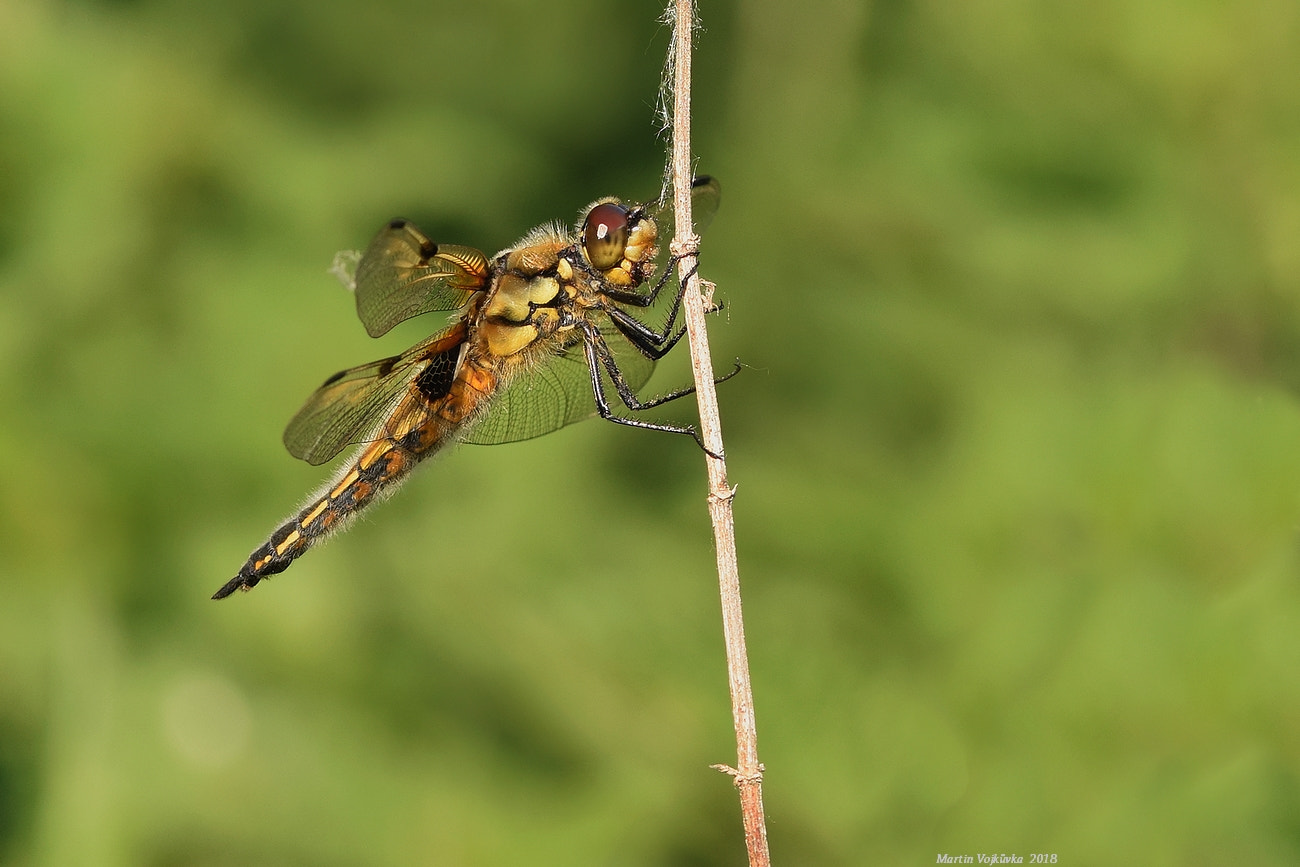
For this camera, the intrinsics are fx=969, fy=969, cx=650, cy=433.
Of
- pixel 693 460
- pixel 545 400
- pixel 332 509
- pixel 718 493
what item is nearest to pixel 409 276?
pixel 545 400

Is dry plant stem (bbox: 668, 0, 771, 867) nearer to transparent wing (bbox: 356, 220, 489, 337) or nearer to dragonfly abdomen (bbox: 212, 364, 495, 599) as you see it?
transparent wing (bbox: 356, 220, 489, 337)

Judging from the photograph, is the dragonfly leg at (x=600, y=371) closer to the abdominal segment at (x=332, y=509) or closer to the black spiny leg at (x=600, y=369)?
the black spiny leg at (x=600, y=369)

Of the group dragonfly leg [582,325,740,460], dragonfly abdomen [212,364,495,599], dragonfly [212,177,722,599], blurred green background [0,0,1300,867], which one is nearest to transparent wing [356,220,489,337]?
dragonfly [212,177,722,599]

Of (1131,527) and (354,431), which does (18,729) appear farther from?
(1131,527)

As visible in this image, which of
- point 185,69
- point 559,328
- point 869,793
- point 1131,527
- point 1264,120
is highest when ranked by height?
point 185,69

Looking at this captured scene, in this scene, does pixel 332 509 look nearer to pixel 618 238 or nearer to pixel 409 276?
pixel 409 276

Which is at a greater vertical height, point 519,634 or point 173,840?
point 519,634

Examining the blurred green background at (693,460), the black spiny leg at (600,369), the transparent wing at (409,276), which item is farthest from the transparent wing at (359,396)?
the blurred green background at (693,460)

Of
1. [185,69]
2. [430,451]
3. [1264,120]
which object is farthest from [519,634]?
[1264,120]
